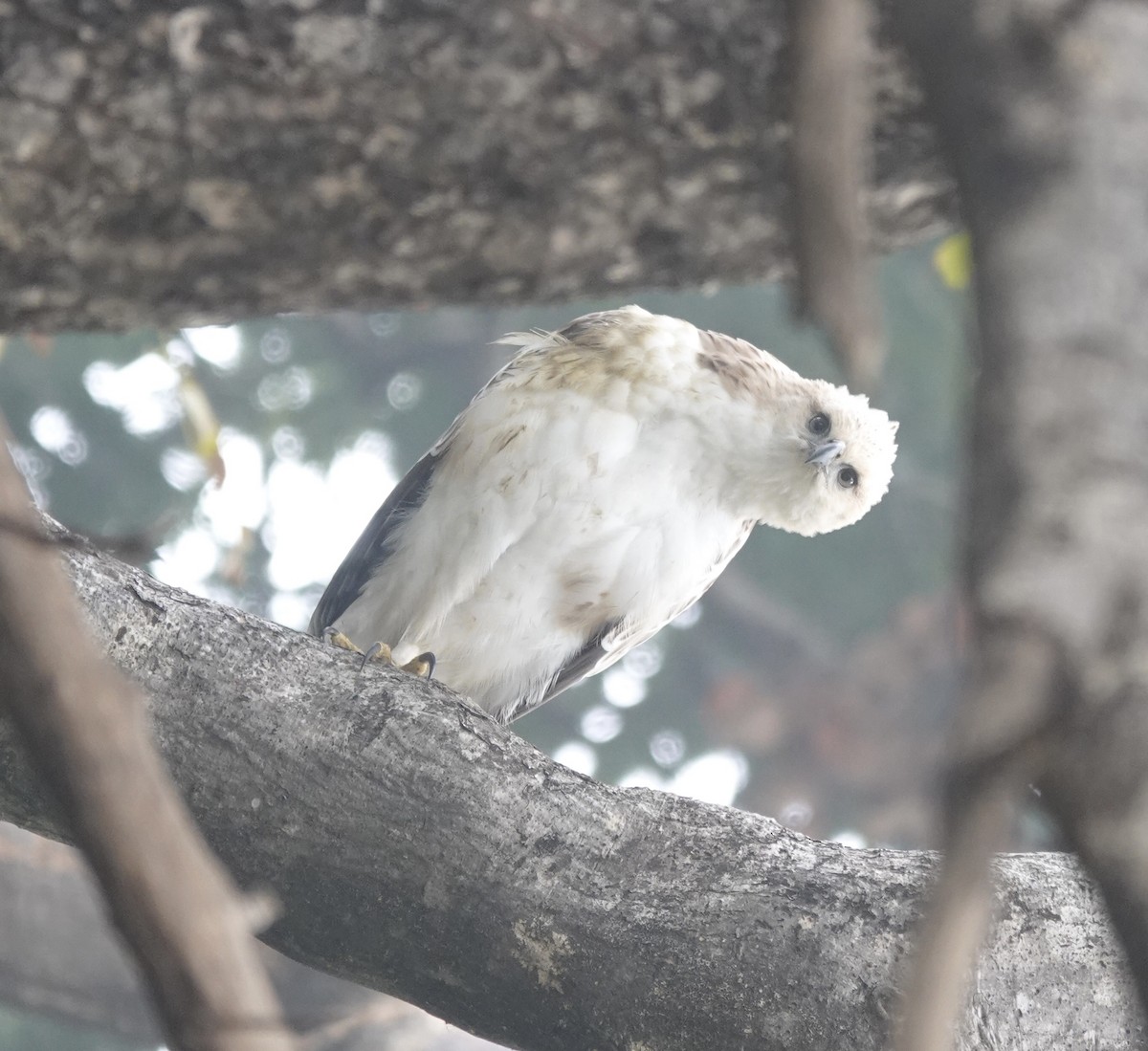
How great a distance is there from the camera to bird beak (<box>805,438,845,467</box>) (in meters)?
3.38

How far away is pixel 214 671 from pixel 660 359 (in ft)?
5.17

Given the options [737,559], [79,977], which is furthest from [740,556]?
[79,977]

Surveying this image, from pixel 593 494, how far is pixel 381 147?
47.5 inches

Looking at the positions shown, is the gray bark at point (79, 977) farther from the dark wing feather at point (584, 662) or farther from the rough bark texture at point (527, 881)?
the rough bark texture at point (527, 881)

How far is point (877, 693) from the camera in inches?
389

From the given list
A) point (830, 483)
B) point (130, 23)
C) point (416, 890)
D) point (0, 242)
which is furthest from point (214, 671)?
point (830, 483)

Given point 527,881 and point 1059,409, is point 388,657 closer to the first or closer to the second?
point 527,881

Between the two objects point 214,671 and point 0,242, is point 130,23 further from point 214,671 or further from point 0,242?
point 214,671

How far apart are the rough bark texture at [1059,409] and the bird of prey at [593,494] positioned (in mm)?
2695

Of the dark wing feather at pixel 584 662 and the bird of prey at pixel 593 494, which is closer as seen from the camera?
the bird of prey at pixel 593 494

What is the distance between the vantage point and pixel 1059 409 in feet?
1.65

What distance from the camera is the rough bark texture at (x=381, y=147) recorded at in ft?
7.13

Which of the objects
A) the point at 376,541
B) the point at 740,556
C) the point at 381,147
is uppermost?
the point at 740,556

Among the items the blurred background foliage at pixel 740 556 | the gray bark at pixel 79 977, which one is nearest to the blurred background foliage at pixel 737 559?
the blurred background foliage at pixel 740 556
